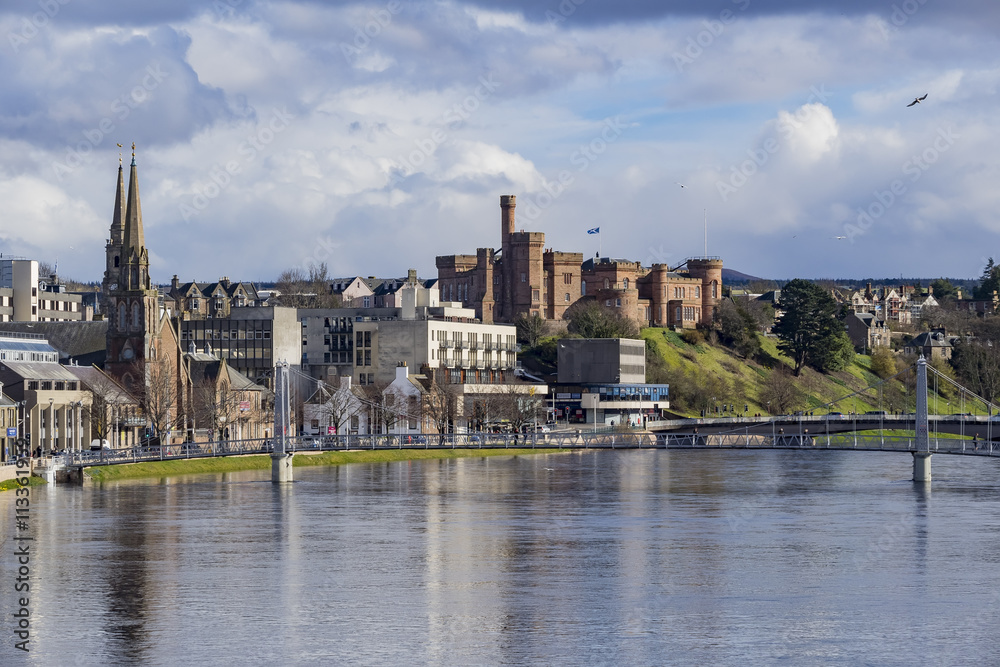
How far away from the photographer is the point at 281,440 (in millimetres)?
97688

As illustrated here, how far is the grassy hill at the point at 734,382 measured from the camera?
17712 centimetres

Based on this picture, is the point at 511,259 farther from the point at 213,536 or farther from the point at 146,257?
the point at 213,536

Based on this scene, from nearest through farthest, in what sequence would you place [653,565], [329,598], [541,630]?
[541,630] → [329,598] → [653,565]

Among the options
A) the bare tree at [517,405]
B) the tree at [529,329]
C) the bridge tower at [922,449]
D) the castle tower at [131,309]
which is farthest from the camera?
the tree at [529,329]

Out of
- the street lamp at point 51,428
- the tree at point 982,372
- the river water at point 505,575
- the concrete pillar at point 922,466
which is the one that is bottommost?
the river water at point 505,575

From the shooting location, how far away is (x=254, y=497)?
8581cm

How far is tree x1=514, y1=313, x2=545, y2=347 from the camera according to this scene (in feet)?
601

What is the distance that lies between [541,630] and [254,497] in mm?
43683

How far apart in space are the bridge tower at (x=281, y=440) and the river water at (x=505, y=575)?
2607 mm

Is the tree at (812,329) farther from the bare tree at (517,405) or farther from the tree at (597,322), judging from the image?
the bare tree at (517,405)

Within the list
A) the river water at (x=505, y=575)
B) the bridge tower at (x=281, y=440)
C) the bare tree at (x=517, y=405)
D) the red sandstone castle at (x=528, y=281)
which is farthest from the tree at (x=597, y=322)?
the river water at (x=505, y=575)

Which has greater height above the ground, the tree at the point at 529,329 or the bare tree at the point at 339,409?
the tree at the point at 529,329

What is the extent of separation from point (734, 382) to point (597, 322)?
58.7 feet

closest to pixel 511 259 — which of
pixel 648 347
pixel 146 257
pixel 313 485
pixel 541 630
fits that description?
pixel 648 347
